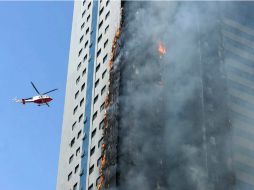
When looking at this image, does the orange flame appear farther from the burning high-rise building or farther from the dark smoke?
the dark smoke

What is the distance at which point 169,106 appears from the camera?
62312 mm

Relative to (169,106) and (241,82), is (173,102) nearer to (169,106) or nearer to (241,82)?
(169,106)

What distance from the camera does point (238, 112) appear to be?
216ft

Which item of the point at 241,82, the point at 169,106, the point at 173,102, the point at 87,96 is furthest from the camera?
the point at 241,82

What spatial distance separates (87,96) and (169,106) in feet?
29.3

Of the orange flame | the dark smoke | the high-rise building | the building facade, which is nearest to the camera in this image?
the dark smoke

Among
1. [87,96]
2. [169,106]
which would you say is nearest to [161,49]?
[169,106]

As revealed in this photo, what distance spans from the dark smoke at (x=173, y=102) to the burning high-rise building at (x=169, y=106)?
0.10 meters

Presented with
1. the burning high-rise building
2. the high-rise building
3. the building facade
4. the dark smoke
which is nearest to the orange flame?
the burning high-rise building

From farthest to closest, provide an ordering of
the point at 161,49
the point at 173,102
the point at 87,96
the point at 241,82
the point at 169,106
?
the point at 241,82 < the point at 87,96 < the point at 161,49 < the point at 173,102 < the point at 169,106

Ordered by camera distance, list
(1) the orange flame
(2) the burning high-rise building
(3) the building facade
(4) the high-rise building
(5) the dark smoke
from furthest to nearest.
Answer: (1) the orange flame
(3) the building facade
(4) the high-rise building
(2) the burning high-rise building
(5) the dark smoke

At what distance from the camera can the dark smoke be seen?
2231 inches

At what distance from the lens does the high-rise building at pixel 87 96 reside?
60375mm

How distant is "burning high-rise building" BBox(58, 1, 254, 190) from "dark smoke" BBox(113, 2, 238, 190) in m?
0.10
